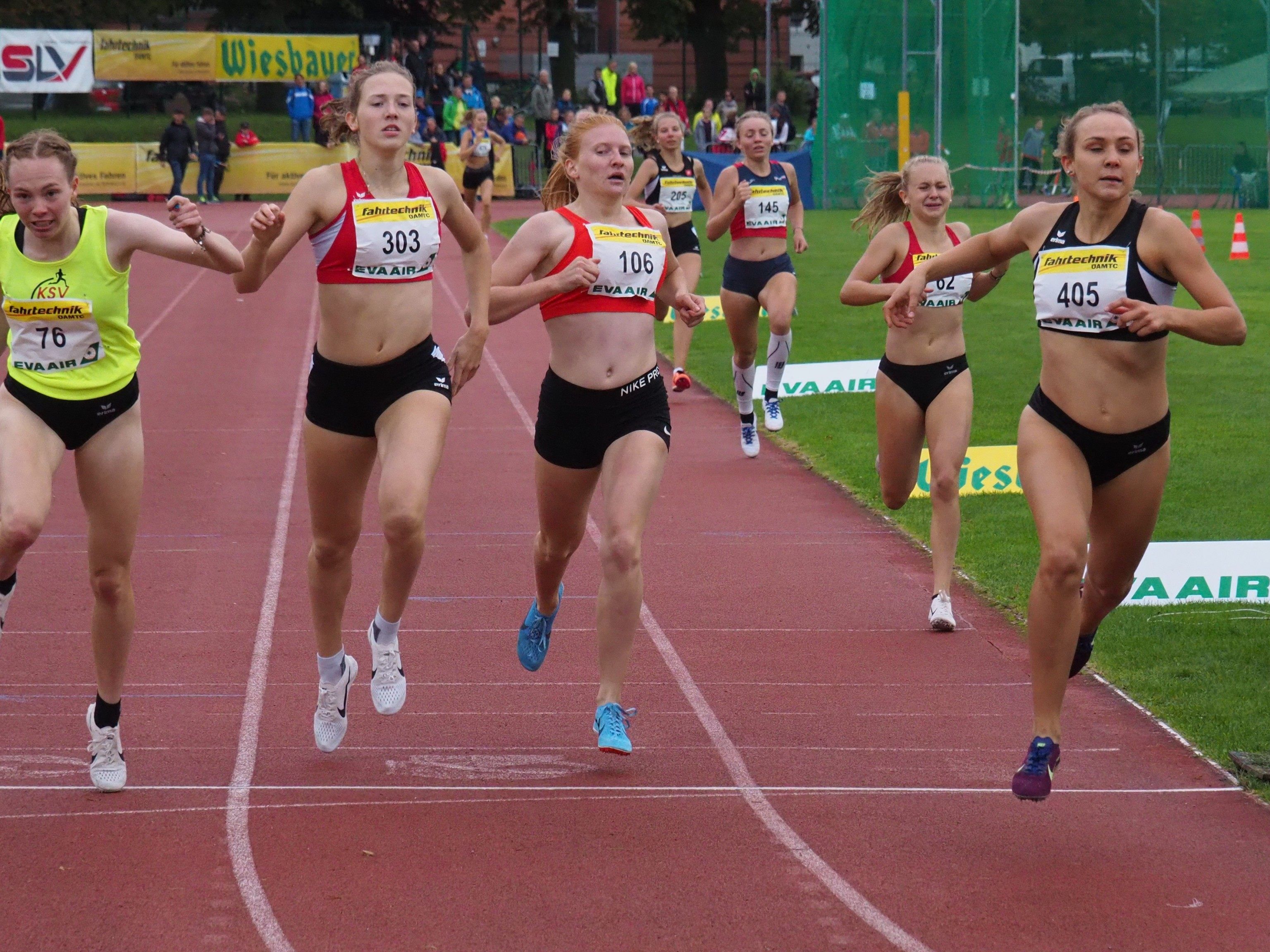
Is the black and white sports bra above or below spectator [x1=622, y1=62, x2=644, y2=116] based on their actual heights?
below

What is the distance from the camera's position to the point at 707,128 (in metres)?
41.9

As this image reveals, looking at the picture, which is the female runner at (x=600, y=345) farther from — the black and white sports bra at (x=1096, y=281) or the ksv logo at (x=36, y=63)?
the ksv logo at (x=36, y=63)

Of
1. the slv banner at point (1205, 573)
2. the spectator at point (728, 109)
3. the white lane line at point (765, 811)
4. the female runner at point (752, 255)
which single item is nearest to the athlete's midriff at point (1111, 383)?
the white lane line at point (765, 811)

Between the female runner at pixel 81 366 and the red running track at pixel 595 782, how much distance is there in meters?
0.68

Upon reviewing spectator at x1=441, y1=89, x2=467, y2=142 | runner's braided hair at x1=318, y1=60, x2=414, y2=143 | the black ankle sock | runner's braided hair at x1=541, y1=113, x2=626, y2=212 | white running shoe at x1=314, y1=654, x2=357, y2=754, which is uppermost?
spectator at x1=441, y1=89, x2=467, y2=142

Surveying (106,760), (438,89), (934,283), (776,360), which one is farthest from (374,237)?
(438,89)

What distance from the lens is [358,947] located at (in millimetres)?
4250

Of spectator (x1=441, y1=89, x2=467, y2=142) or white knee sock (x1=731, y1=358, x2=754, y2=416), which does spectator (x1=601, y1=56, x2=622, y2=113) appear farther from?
white knee sock (x1=731, y1=358, x2=754, y2=416)

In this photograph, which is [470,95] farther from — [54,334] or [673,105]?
[54,334]

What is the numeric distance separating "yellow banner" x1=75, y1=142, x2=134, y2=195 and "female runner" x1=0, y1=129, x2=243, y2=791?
30819 mm

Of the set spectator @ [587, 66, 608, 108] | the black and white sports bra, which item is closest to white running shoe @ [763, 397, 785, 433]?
the black and white sports bra

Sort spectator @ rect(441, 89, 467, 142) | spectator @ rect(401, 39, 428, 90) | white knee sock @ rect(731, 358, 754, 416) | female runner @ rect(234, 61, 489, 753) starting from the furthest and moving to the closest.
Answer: spectator @ rect(401, 39, 428, 90), spectator @ rect(441, 89, 467, 142), white knee sock @ rect(731, 358, 754, 416), female runner @ rect(234, 61, 489, 753)

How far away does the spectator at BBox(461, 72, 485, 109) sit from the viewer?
36.4 m

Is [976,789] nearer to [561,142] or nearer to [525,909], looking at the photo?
[525,909]
